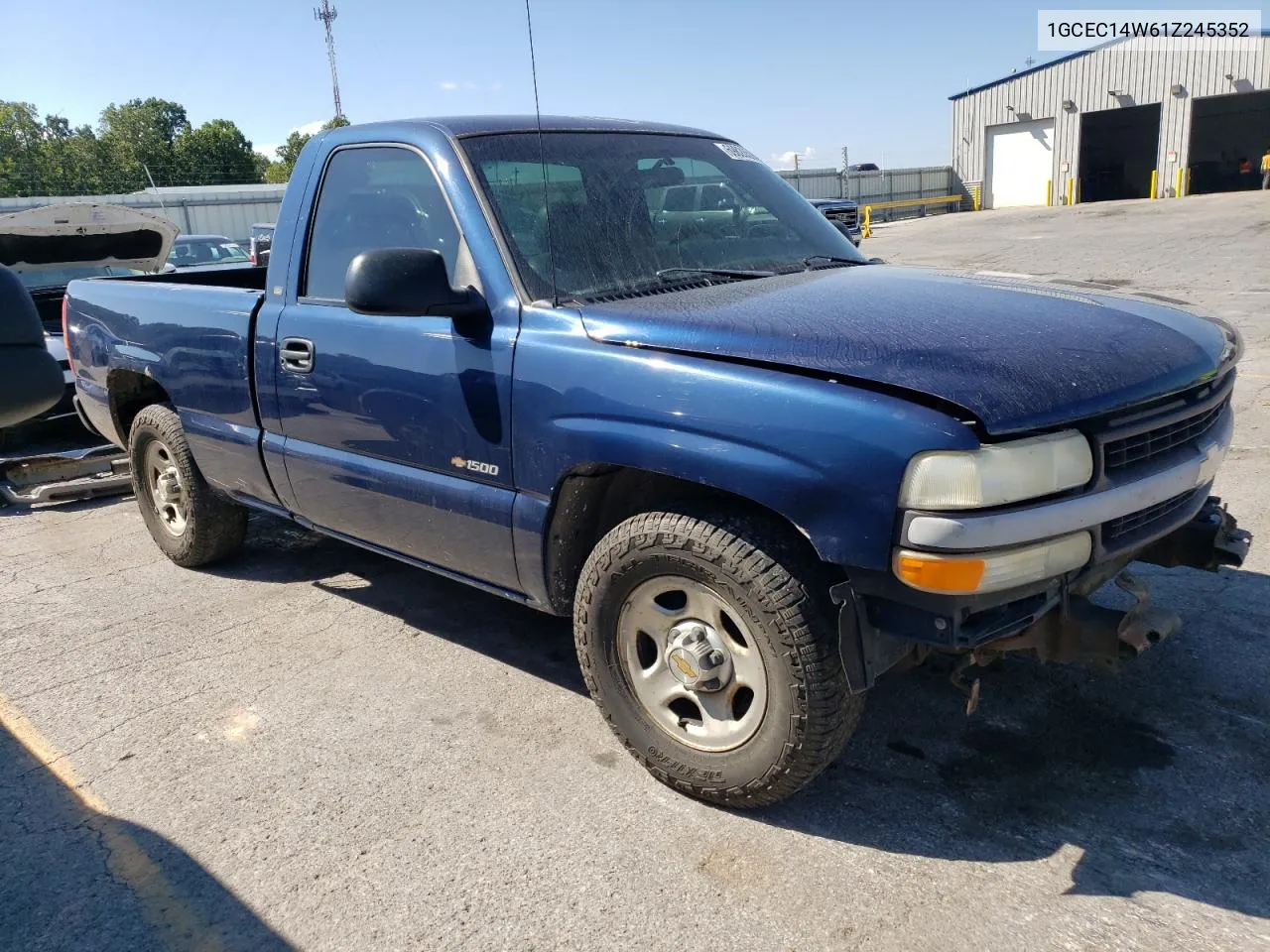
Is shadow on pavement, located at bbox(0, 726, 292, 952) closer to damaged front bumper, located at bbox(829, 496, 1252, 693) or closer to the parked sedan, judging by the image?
damaged front bumper, located at bbox(829, 496, 1252, 693)

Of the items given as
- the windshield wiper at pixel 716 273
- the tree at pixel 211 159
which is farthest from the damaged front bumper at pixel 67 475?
the tree at pixel 211 159

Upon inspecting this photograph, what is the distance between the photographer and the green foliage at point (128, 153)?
67625 mm

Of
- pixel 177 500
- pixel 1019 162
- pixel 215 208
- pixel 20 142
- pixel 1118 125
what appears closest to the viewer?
pixel 177 500

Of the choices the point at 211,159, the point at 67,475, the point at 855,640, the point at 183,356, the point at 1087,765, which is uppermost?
the point at 211,159

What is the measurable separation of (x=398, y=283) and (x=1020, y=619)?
1.97m

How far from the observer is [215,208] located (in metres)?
35.4

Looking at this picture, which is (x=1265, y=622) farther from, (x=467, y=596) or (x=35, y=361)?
(x=35, y=361)

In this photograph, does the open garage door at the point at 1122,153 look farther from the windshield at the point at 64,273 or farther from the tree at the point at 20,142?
the tree at the point at 20,142

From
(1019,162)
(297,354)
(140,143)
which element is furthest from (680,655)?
(140,143)

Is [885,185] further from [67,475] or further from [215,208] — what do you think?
[67,475]

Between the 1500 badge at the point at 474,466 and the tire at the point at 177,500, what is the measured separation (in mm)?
2091

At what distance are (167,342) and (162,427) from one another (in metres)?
0.48

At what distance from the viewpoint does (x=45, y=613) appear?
4.71 meters

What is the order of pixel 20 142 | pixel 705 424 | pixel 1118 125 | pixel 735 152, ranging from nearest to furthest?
pixel 705 424 → pixel 735 152 → pixel 1118 125 → pixel 20 142
